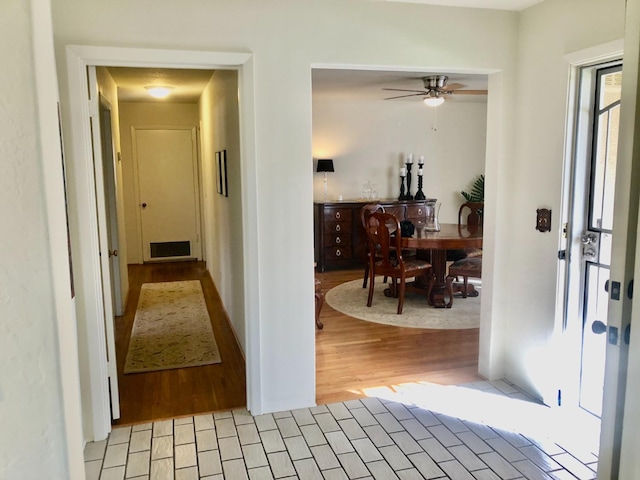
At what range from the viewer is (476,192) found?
799 centimetres

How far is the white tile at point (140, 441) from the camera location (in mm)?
2781

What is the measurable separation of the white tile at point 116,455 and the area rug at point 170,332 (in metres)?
1.06

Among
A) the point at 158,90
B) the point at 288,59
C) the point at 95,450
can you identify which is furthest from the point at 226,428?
the point at 158,90

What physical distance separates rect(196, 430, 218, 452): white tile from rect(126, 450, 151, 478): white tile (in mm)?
260

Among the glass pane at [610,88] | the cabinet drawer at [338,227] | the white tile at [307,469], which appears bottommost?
the white tile at [307,469]

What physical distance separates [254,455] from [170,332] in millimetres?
2247

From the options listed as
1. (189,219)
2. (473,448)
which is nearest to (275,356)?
(473,448)

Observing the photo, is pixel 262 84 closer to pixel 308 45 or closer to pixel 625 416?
pixel 308 45

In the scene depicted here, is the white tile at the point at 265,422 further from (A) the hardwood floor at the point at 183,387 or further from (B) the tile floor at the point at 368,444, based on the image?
(A) the hardwood floor at the point at 183,387

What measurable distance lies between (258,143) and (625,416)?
215cm

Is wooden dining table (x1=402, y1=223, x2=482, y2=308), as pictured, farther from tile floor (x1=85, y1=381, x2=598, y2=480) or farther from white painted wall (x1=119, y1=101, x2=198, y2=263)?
white painted wall (x1=119, y1=101, x2=198, y2=263)

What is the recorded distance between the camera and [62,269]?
4.67ft

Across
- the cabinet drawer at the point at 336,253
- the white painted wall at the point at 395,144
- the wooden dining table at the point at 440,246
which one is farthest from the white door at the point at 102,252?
the white painted wall at the point at 395,144

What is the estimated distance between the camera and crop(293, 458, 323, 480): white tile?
251 cm
